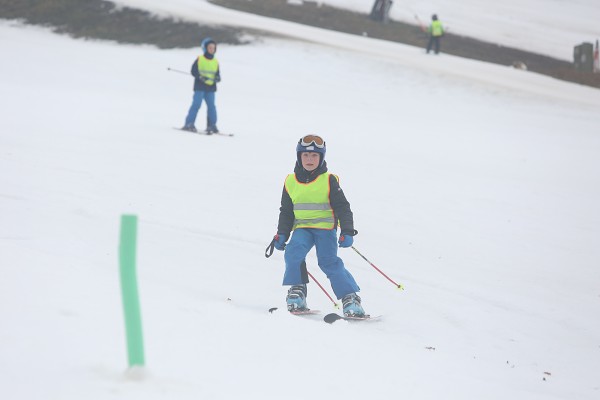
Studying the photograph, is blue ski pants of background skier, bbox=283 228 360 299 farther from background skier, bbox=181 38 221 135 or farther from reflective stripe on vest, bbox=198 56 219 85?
reflective stripe on vest, bbox=198 56 219 85

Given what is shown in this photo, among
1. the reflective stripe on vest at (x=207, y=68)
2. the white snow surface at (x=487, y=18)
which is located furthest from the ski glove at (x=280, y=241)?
the white snow surface at (x=487, y=18)

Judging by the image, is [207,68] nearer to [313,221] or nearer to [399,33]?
[313,221]

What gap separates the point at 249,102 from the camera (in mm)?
23656

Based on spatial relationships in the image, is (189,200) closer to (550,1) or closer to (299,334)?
(299,334)

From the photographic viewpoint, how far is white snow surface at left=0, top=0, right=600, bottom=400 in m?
5.17

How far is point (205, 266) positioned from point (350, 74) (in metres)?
20.2

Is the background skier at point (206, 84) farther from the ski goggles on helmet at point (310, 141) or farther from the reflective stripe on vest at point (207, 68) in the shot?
the ski goggles on helmet at point (310, 141)

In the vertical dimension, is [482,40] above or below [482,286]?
above

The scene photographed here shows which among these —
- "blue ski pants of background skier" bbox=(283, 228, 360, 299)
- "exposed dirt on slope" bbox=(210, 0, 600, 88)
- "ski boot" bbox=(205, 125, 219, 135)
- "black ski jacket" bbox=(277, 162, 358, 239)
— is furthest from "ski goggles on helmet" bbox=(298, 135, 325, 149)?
"exposed dirt on slope" bbox=(210, 0, 600, 88)

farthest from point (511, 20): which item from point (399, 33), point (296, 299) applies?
point (296, 299)

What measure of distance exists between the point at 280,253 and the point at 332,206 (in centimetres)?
267

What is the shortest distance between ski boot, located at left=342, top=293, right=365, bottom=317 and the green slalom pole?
11.4 ft

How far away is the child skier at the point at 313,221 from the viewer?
755 cm

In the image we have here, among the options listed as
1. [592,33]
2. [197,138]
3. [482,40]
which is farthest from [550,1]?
[197,138]
